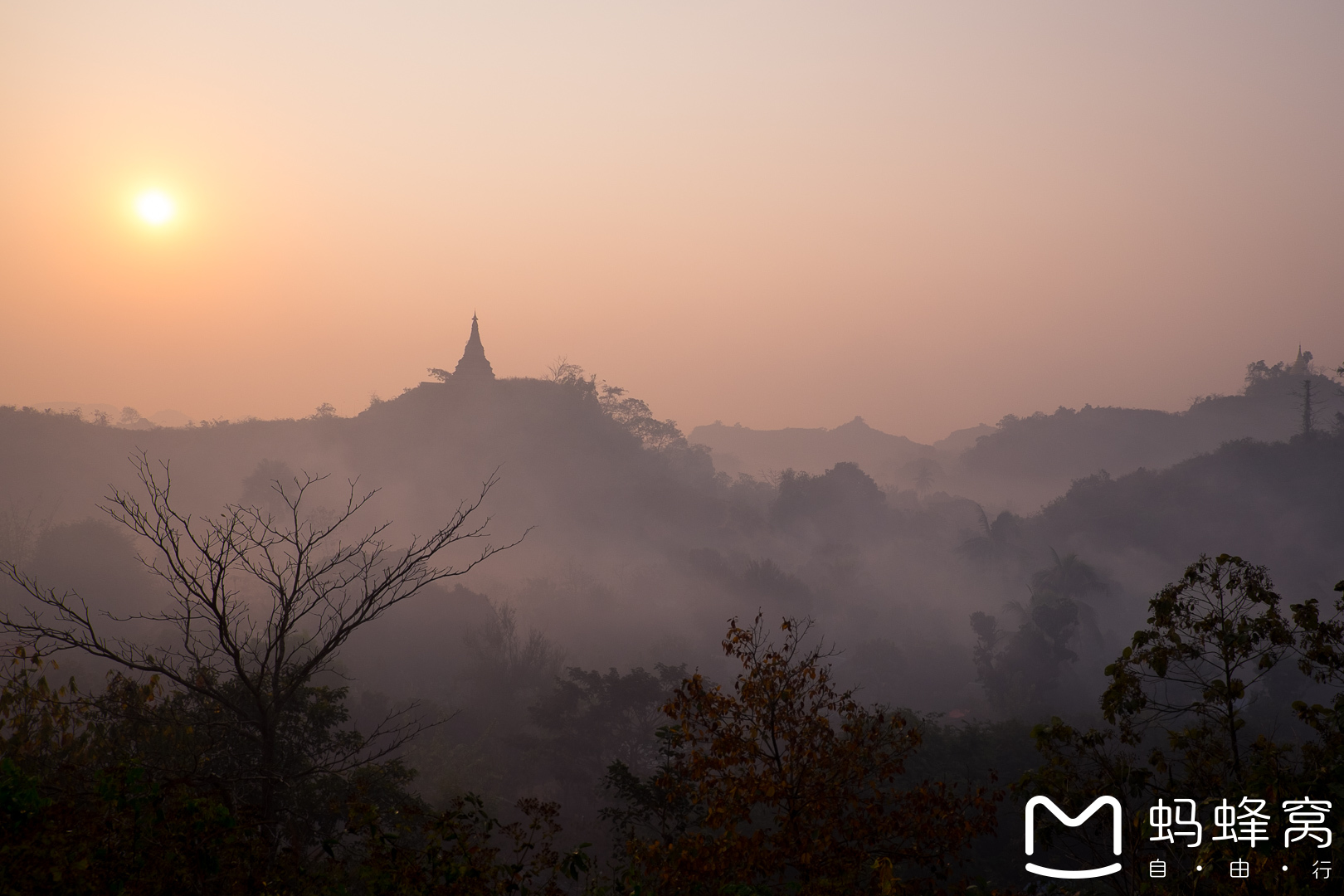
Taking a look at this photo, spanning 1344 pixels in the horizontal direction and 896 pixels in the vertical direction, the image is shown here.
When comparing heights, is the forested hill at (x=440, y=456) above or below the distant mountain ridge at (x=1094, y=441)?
below

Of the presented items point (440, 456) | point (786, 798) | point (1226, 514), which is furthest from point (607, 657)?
point (1226, 514)

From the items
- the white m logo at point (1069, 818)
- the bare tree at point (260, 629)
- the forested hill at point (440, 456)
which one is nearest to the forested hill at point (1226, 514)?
the forested hill at point (440, 456)

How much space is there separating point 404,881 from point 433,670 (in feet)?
168

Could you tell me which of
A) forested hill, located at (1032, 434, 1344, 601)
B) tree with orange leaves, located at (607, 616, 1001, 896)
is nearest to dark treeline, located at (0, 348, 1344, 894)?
tree with orange leaves, located at (607, 616, 1001, 896)

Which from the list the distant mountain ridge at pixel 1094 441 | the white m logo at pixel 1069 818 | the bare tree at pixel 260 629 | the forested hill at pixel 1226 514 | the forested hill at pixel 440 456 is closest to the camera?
the white m logo at pixel 1069 818

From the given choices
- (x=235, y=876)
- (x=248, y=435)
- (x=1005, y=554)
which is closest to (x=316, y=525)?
(x=248, y=435)

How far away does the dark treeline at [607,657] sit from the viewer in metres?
9.05

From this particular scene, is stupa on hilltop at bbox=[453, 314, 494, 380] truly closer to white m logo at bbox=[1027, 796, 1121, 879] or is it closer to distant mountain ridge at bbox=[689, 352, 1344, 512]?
distant mountain ridge at bbox=[689, 352, 1344, 512]

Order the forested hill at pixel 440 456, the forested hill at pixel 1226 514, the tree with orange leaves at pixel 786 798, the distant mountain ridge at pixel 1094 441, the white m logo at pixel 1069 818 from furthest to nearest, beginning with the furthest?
the distant mountain ridge at pixel 1094 441 < the forested hill at pixel 440 456 < the forested hill at pixel 1226 514 < the tree with orange leaves at pixel 786 798 < the white m logo at pixel 1069 818

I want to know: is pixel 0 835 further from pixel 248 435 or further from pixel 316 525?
pixel 248 435

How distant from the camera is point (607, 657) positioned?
65875 millimetres

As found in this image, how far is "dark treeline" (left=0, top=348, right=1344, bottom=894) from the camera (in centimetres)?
905

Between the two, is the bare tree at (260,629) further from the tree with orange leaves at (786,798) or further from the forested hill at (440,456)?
the forested hill at (440,456)

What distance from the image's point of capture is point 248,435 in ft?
371
